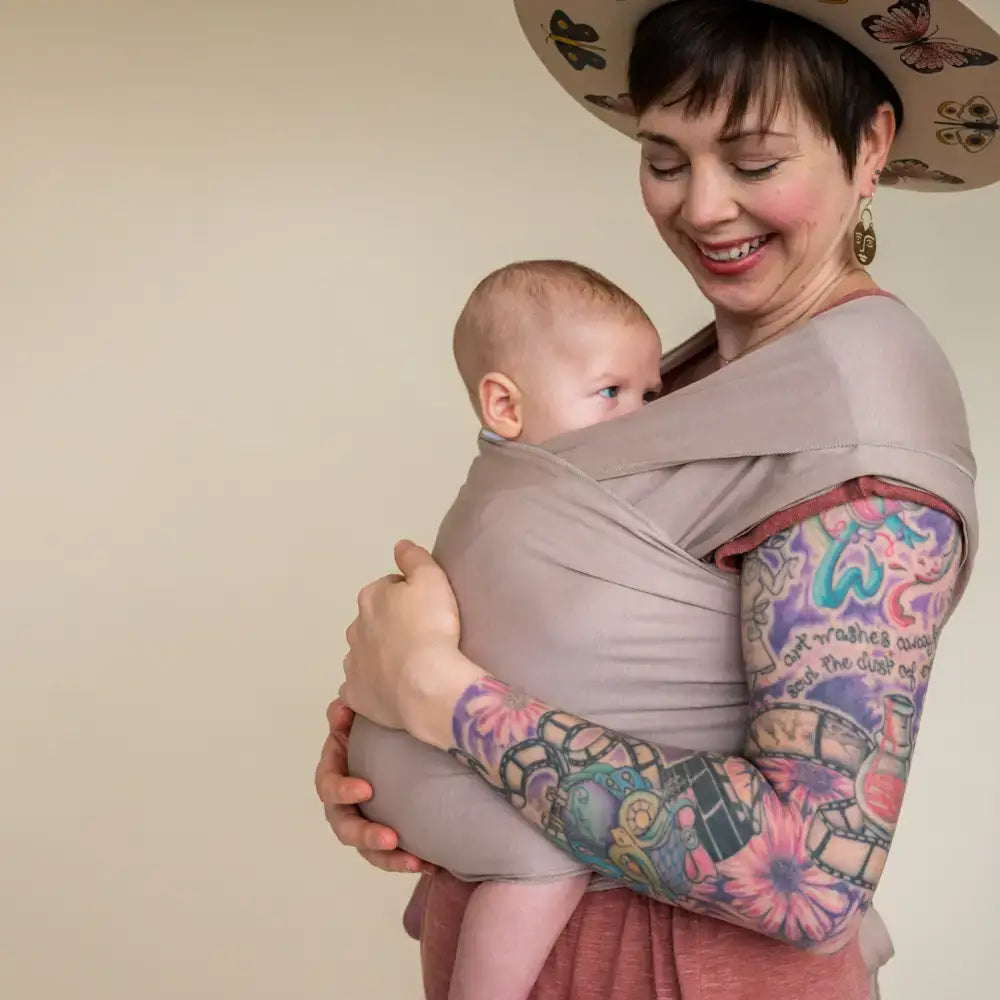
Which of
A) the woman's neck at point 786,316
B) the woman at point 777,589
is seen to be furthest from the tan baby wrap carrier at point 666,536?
the woman's neck at point 786,316

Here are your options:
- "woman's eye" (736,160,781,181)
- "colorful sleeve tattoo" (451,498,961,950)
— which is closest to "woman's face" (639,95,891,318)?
"woman's eye" (736,160,781,181)

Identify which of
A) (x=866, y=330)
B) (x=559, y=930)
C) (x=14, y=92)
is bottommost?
(x=559, y=930)

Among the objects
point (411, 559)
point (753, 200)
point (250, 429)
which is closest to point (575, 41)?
point (753, 200)

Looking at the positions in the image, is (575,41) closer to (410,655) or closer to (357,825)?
(410,655)

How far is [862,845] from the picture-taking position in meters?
1.18

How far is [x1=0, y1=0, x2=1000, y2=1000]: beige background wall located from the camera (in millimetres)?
2803

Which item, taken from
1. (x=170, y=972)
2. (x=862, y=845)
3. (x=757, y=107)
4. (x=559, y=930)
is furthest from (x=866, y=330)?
(x=170, y=972)

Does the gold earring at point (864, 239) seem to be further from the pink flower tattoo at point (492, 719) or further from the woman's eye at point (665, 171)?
the pink flower tattoo at point (492, 719)

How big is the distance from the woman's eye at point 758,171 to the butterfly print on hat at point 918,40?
15 cm

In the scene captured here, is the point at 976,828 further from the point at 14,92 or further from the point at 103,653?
the point at 14,92

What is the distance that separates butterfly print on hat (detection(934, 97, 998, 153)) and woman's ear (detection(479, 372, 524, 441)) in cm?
52

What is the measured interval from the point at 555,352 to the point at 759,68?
342 mm

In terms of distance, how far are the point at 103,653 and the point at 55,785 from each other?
0.28 metres

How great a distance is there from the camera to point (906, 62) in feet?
4.52
